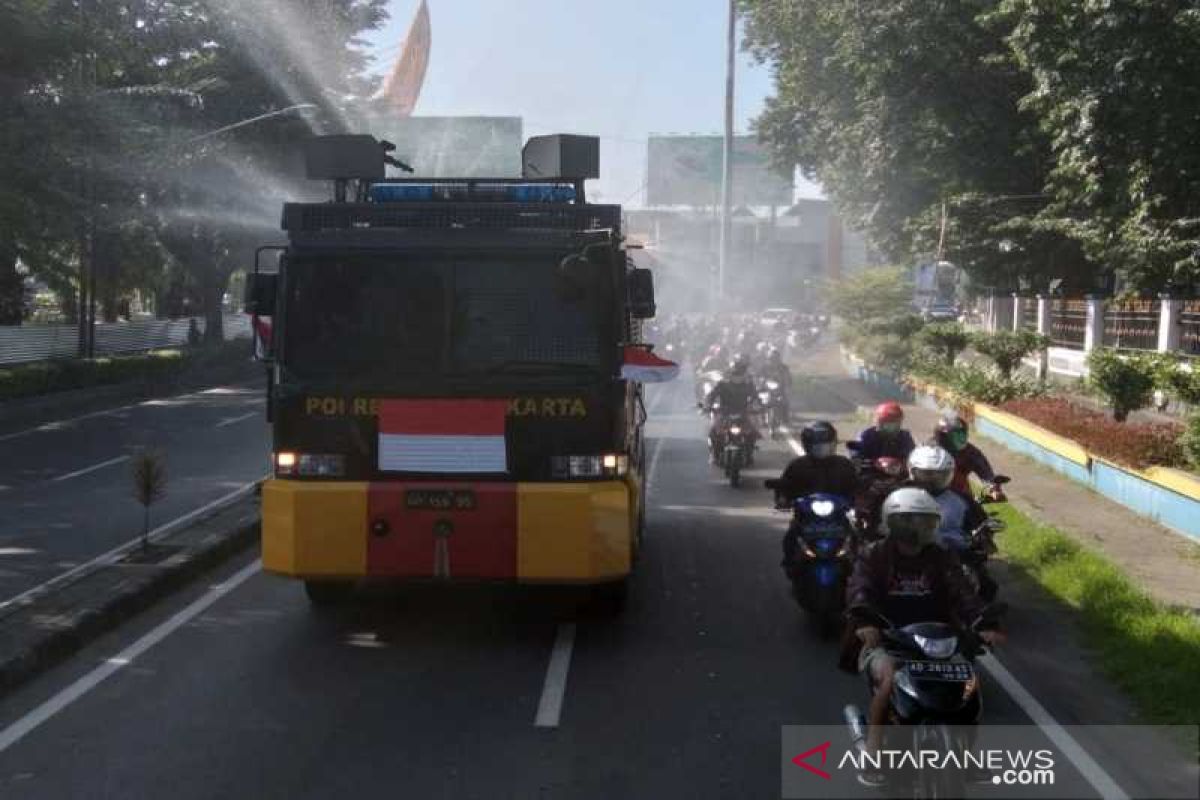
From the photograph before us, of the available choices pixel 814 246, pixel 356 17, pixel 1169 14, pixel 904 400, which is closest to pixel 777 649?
pixel 1169 14

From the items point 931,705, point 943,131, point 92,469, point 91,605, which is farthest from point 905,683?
point 943,131

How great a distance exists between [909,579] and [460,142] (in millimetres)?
46280

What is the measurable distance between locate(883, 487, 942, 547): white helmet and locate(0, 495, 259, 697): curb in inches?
196

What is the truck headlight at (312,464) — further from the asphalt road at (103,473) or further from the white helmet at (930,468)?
the white helmet at (930,468)

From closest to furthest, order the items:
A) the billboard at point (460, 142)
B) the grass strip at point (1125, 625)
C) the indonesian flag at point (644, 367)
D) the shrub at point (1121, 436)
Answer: the grass strip at point (1125, 625) < the indonesian flag at point (644, 367) < the shrub at point (1121, 436) < the billboard at point (460, 142)

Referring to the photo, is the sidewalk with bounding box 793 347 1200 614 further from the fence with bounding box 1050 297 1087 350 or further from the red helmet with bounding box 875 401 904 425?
the fence with bounding box 1050 297 1087 350

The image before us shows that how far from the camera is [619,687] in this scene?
25.8 feet

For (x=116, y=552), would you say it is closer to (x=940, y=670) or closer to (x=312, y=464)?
(x=312, y=464)

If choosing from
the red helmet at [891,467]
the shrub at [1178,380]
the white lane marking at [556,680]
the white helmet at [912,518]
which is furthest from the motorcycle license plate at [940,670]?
the shrub at [1178,380]

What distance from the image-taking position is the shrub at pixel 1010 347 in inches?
957

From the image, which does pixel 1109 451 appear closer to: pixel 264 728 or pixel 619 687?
pixel 619 687

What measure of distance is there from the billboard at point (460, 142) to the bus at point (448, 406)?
42039 mm

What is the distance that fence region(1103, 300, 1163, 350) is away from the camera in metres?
23.9

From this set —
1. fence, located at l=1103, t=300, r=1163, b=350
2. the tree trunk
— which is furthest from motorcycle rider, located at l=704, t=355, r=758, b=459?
the tree trunk
